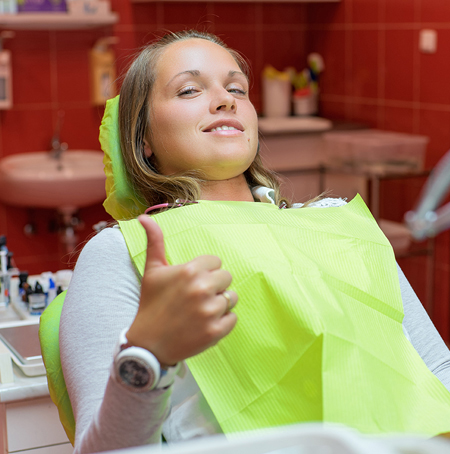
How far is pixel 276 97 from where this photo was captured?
13.0 ft

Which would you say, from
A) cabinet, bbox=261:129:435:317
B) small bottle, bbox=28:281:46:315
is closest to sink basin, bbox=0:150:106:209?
cabinet, bbox=261:129:435:317

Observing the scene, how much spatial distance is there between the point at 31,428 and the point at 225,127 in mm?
680

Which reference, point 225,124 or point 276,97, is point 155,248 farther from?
point 276,97

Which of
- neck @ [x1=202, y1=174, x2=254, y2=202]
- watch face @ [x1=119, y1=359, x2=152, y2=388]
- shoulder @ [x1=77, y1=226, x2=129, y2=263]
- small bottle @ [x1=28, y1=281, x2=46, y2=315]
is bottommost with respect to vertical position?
small bottle @ [x1=28, y1=281, x2=46, y2=315]

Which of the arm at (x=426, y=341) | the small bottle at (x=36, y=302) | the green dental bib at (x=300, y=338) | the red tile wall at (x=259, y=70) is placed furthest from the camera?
the red tile wall at (x=259, y=70)

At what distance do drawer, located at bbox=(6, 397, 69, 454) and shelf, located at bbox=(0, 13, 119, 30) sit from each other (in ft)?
8.18

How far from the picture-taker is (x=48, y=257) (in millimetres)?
3717

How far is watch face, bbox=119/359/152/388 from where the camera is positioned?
29.3 inches

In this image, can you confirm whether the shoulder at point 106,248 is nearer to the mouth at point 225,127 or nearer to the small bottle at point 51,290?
the mouth at point 225,127

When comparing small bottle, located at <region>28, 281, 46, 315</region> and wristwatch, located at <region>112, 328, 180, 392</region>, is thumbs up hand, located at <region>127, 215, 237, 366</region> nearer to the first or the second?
wristwatch, located at <region>112, 328, 180, 392</region>

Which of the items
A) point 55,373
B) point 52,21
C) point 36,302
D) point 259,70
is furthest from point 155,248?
point 259,70

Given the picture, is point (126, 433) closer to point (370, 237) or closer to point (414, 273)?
point (370, 237)

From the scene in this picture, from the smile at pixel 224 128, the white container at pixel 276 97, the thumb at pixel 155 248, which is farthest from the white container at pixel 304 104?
the thumb at pixel 155 248

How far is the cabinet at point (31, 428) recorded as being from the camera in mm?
1271
